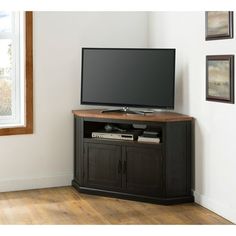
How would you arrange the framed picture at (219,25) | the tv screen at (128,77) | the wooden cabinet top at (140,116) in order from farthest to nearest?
the tv screen at (128,77) → the wooden cabinet top at (140,116) → the framed picture at (219,25)

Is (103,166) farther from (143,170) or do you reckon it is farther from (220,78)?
(220,78)

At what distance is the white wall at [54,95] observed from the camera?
399 cm

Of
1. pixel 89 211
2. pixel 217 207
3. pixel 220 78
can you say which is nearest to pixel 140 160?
pixel 89 211

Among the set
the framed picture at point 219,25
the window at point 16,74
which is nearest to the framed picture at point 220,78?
the framed picture at point 219,25

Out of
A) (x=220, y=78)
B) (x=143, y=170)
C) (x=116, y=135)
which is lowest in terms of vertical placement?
(x=143, y=170)

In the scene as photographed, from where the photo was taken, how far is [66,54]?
13.4 feet

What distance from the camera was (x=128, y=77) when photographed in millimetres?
3777

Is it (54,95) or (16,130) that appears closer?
(16,130)

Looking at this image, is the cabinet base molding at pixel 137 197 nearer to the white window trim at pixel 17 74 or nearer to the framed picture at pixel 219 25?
the white window trim at pixel 17 74

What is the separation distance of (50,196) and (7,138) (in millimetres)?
743

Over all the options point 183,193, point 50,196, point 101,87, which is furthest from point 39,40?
point 183,193

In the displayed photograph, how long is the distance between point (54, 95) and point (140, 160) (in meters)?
1.20
